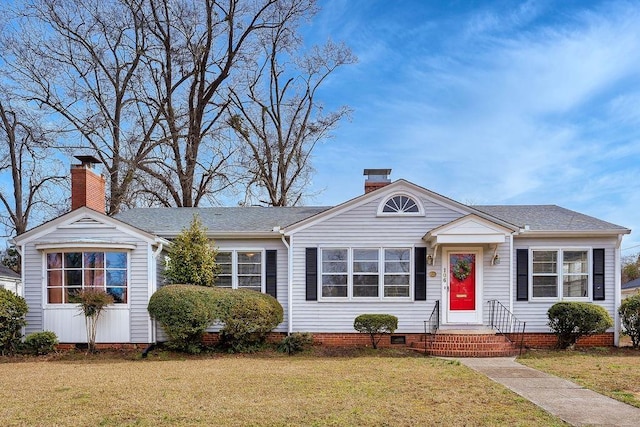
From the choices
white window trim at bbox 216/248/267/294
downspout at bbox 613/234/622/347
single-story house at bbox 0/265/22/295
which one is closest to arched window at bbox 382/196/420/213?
white window trim at bbox 216/248/267/294

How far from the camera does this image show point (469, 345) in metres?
13.6

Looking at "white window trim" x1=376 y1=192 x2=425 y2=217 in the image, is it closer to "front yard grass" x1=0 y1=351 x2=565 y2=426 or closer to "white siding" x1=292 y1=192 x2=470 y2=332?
"white siding" x1=292 y1=192 x2=470 y2=332

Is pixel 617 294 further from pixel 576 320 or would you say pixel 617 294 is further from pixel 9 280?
pixel 9 280

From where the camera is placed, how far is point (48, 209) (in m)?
28.1

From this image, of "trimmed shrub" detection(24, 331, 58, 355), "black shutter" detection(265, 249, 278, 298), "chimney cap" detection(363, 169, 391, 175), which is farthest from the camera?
"chimney cap" detection(363, 169, 391, 175)

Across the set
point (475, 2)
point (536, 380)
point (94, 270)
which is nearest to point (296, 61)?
point (475, 2)

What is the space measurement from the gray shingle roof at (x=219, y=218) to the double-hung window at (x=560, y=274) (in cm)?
652

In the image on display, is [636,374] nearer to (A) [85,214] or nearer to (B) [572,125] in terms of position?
(B) [572,125]

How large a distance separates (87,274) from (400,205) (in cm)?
839

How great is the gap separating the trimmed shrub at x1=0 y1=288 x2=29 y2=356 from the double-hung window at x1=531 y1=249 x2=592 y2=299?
43.7 feet

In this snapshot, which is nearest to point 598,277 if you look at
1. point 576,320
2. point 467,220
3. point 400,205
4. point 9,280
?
point 576,320

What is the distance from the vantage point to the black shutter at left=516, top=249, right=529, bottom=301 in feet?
Result: 49.9

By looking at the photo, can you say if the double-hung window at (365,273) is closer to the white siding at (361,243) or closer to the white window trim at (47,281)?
the white siding at (361,243)

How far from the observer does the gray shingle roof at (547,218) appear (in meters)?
15.2
